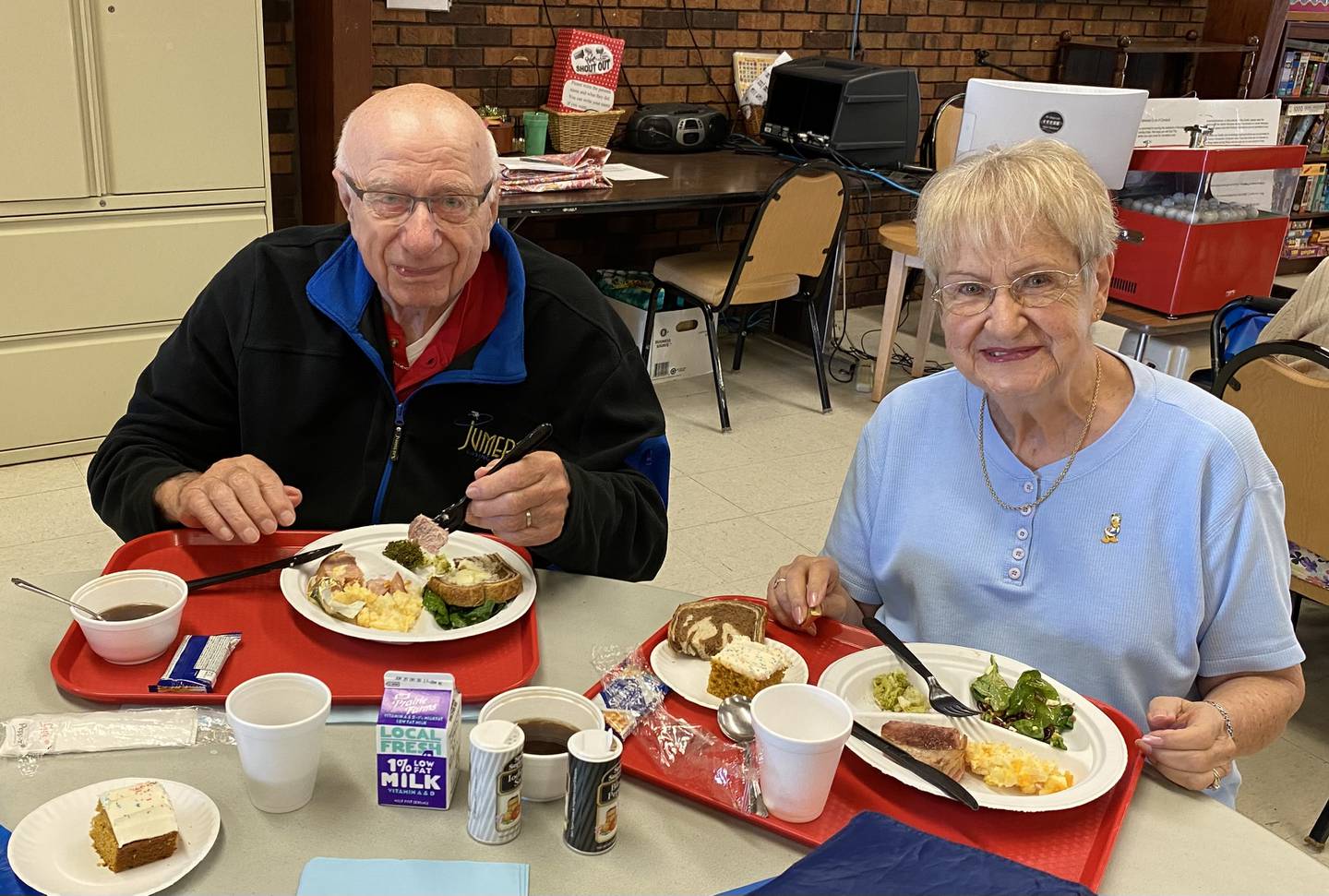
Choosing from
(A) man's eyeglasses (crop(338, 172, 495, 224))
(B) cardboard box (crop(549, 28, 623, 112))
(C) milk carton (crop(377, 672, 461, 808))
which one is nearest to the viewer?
(C) milk carton (crop(377, 672, 461, 808))

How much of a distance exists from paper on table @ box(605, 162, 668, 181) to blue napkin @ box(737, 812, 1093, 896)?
354 centimetres

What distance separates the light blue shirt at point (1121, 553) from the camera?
134cm

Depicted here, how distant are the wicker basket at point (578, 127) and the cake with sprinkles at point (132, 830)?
3791mm

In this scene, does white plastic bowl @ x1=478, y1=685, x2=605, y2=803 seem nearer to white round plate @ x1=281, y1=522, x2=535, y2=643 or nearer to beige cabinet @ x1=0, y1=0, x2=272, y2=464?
white round plate @ x1=281, y1=522, x2=535, y2=643

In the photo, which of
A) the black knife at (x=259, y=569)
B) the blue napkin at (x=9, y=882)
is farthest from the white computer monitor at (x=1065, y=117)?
the blue napkin at (x=9, y=882)

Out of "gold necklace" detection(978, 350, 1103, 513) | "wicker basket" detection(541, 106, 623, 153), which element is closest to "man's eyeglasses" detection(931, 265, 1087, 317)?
"gold necklace" detection(978, 350, 1103, 513)

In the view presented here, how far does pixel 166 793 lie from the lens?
101cm

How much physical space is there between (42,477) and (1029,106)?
336cm

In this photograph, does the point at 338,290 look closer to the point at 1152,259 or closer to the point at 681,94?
the point at 1152,259

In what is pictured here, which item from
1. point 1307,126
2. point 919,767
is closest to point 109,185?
point 919,767

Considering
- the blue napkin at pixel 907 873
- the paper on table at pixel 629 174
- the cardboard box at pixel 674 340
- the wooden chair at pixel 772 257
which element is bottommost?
the cardboard box at pixel 674 340

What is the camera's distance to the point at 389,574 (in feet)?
4.79

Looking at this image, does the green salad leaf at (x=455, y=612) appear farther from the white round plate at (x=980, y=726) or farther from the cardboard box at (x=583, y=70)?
the cardboard box at (x=583, y=70)

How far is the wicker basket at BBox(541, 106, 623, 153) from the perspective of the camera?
14.6 feet
